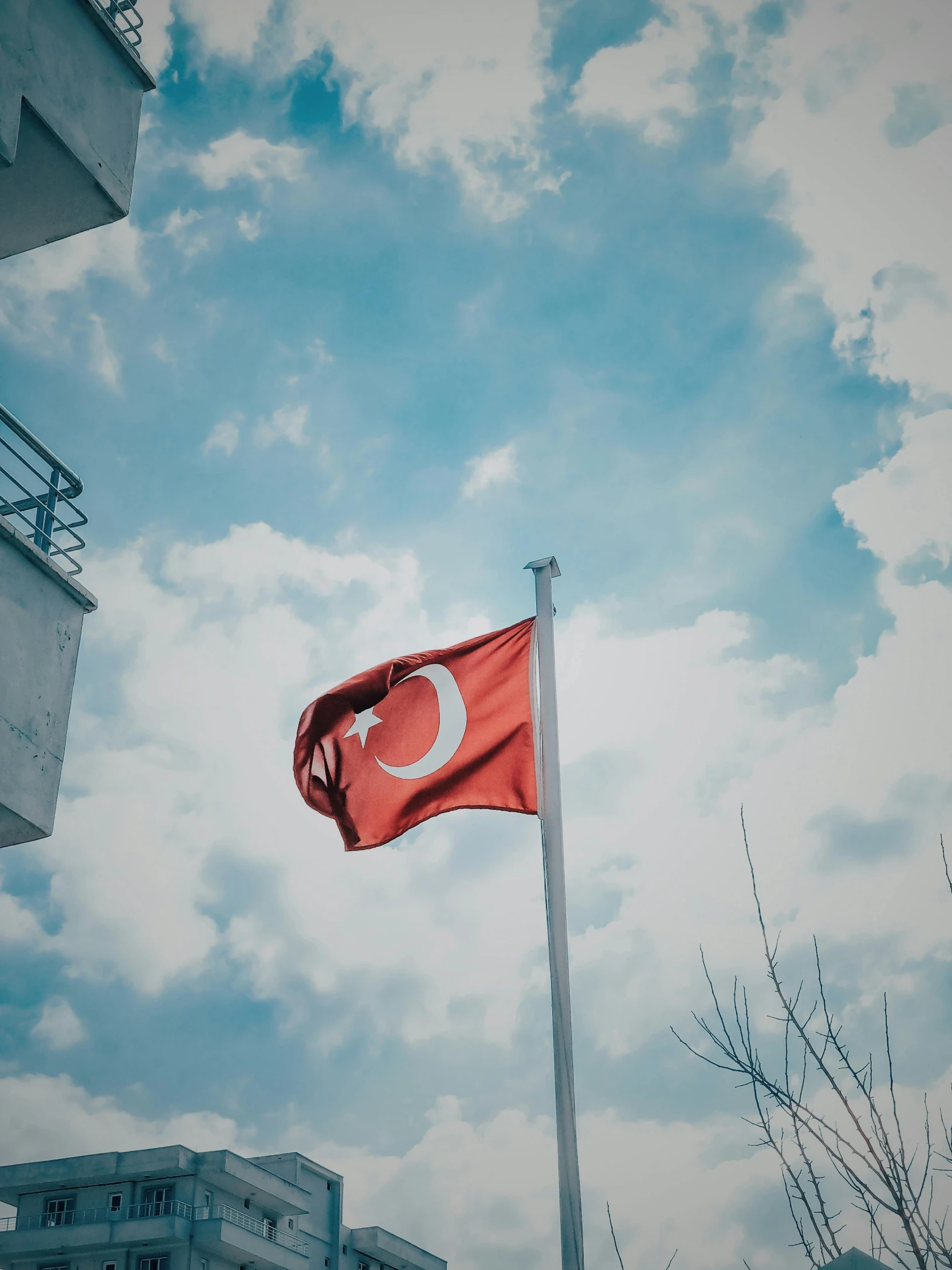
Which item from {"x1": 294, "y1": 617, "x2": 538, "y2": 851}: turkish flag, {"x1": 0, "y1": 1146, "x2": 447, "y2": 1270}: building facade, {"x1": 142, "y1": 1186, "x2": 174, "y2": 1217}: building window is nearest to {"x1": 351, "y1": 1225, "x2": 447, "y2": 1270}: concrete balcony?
{"x1": 0, "y1": 1146, "x2": 447, "y2": 1270}: building facade

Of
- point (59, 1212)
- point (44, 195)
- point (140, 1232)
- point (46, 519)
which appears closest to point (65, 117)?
point (44, 195)

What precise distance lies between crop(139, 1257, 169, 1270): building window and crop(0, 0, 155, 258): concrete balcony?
40.8 meters

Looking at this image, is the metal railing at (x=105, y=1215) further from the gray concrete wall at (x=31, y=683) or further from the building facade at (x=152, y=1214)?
the gray concrete wall at (x=31, y=683)

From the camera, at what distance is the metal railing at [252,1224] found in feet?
138

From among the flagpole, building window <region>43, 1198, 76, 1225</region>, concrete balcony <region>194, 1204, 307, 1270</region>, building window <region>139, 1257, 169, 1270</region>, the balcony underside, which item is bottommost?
the flagpole

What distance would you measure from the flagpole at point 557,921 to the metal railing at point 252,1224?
130 feet

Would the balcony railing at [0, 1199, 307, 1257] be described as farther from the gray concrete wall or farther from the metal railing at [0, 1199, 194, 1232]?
the gray concrete wall

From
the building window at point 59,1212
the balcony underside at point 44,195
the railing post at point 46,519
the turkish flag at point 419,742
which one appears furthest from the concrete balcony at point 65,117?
the building window at point 59,1212

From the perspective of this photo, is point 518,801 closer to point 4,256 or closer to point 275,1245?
point 4,256

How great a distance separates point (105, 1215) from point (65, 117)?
43.0 metres

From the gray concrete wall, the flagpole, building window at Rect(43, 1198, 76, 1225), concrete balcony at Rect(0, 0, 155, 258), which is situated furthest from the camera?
building window at Rect(43, 1198, 76, 1225)

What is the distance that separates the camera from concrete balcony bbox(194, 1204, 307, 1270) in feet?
136

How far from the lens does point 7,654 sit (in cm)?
852

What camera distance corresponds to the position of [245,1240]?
42688mm
